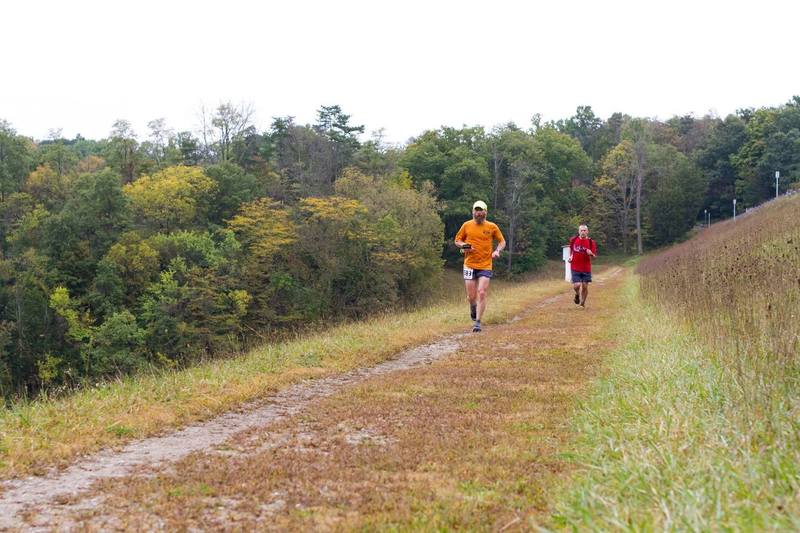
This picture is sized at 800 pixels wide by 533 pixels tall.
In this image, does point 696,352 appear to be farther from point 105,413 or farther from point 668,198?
point 668,198

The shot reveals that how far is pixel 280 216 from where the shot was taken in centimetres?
4669

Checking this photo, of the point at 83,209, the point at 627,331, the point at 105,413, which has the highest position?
the point at 83,209

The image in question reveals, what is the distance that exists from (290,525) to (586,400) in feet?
10.4

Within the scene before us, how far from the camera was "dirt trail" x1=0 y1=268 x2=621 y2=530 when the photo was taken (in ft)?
11.2

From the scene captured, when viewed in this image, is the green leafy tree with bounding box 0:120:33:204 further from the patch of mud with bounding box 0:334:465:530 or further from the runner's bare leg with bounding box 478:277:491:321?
→ the patch of mud with bounding box 0:334:465:530

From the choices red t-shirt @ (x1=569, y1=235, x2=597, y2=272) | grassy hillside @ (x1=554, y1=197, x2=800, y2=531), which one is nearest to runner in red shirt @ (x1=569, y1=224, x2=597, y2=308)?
red t-shirt @ (x1=569, y1=235, x2=597, y2=272)

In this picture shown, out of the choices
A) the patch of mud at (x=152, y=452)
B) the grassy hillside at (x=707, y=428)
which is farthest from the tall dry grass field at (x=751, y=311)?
the patch of mud at (x=152, y=452)

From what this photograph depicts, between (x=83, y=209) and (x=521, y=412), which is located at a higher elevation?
(x=83, y=209)

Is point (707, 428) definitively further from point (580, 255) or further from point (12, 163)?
point (12, 163)

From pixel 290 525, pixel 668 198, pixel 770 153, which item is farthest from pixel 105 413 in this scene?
pixel 770 153

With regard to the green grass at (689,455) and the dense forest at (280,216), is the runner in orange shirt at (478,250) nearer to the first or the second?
the green grass at (689,455)

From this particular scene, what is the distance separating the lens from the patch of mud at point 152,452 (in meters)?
3.72

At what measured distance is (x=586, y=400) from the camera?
569 centimetres

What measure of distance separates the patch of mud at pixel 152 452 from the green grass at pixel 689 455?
1701mm
